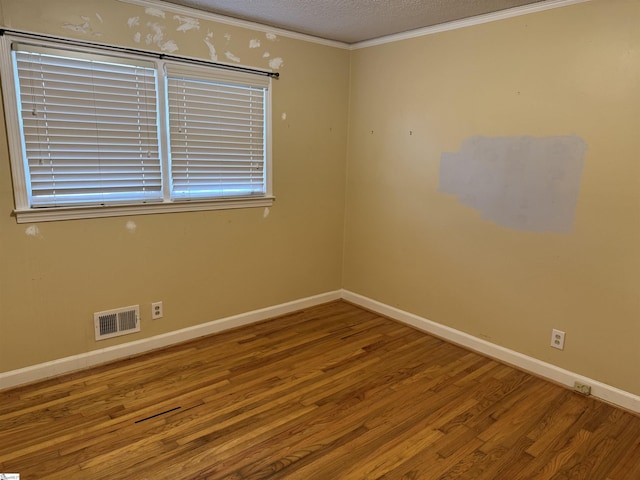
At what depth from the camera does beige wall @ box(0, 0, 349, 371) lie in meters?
2.58

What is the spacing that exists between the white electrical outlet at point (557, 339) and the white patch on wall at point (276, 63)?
2830mm

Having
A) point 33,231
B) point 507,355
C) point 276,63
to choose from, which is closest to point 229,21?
point 276,63

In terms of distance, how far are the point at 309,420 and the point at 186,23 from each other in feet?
8.89

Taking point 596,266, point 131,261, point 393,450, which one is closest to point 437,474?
point 393,450

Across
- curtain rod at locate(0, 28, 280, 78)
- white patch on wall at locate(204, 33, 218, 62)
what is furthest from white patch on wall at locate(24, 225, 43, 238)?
white patch on wall at locate(204, 33, 218, 62)

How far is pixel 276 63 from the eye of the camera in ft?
11.2

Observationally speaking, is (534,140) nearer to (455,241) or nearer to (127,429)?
(455,241)

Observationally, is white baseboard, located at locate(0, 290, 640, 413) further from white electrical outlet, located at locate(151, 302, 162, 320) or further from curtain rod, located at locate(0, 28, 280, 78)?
curtain rod, located at locate(0, 28, 280, 78)

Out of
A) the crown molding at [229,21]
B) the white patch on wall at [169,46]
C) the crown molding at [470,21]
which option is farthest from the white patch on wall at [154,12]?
the crown molding at [470,21]

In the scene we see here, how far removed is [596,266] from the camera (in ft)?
8.56

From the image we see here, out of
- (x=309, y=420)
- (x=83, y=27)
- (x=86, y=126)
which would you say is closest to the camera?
(x=309, y=420)

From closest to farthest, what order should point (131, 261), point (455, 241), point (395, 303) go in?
1. point (131, 261)
2. point (455, 241)
3. point (395, 303)

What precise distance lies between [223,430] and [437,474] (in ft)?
3.65

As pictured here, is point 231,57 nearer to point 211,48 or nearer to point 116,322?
point 211,48
